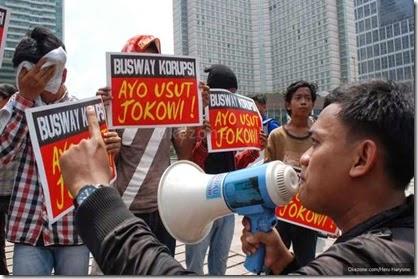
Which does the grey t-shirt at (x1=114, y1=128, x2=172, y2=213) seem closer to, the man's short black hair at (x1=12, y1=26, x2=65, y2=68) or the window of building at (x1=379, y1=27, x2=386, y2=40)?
the man's short black hair at (x1=12, y1=26, x2=65, y2=68)

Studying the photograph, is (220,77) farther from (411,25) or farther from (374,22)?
(411,25)

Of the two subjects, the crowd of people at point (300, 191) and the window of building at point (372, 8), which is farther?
the window of building at point (372, 8)

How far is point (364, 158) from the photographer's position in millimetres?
861

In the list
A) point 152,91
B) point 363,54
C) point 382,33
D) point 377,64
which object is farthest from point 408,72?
point 152,91

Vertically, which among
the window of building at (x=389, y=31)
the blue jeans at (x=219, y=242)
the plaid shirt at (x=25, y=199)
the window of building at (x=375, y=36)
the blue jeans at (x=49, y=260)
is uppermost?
the window of building at (x=375, y=36)

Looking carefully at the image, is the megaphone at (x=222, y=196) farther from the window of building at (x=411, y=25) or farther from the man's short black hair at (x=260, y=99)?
the man's short black hair at (x=260, y=99)

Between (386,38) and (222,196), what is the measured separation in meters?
1.21

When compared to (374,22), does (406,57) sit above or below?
below

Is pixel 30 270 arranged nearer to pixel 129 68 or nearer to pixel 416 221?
pixel 129 68

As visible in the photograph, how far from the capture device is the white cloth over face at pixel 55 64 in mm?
1471

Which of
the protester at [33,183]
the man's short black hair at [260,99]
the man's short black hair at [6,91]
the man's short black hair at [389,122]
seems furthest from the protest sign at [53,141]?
the man's short black hair at [260,99]

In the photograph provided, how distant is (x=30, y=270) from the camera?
4.95 feet

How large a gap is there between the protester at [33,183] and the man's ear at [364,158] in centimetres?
85

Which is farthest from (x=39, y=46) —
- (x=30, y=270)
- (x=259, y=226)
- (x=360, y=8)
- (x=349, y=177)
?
(x=360, y=8)
